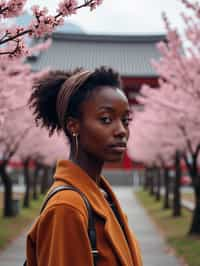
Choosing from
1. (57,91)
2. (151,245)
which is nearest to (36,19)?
(57,91)

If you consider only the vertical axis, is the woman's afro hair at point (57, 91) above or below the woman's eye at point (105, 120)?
above

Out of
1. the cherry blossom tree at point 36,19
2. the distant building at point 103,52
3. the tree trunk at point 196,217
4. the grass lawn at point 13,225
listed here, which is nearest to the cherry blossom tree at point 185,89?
the tree trunk at point 196,217

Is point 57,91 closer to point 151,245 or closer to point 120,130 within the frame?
point 120,130

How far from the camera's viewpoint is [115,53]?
4838cm

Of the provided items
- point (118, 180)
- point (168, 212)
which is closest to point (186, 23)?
point (168, 212)

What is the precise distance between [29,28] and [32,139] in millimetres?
17618

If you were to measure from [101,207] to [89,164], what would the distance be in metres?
0.21

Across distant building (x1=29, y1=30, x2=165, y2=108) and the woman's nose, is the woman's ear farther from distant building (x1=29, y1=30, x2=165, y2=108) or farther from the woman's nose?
distant building (x1=29, y1=30, x2=165, y2=108)

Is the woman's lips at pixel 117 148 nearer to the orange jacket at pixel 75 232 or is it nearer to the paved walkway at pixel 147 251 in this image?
the orange jacket at pixel 75 232

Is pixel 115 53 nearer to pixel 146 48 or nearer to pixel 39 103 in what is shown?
pixel 146 48

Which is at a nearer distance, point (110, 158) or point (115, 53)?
point (110, 158)

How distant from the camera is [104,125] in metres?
1.95

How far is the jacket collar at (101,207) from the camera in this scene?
5.98ft

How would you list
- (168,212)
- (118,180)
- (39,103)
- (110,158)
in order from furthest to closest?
(118,180) < (168,212) < (39,103) < (110,158)
